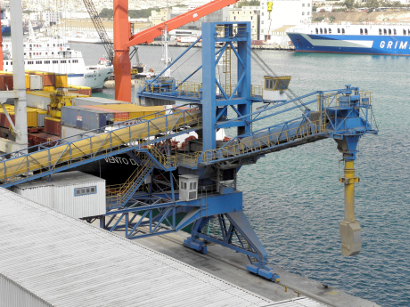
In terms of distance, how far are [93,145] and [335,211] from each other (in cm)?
2274

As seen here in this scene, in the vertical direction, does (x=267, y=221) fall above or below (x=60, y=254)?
below

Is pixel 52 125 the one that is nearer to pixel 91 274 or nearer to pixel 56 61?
pixel 91 274

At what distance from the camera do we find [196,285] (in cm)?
2003

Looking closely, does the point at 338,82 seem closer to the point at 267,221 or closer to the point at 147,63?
the point at 147,63

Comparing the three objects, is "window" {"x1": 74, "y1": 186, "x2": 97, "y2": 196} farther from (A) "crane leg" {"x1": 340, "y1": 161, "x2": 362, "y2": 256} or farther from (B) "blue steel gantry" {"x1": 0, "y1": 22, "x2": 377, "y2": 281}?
(A) "crane leg" {"x1": 340, "y1": 161, "x2": 362, "y2": 256}

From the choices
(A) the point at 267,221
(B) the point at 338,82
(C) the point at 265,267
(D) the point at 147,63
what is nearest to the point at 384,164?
(A) the point at 267,221

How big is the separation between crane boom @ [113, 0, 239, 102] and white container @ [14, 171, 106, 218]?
86.5ft

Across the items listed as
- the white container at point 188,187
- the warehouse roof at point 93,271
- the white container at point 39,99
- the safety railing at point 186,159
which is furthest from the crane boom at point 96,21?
the warehouse roof at point 93,271

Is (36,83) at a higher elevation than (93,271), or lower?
higher

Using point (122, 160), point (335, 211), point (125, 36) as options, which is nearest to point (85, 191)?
point (122, 160)

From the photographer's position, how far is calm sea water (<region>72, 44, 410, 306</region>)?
3791 cm

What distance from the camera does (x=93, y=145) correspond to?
114 feet

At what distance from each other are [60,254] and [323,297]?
16.0 meters

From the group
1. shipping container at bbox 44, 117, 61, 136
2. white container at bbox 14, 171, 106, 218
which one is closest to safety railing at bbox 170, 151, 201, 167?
white container at bbox 14, 171, 106, 218
